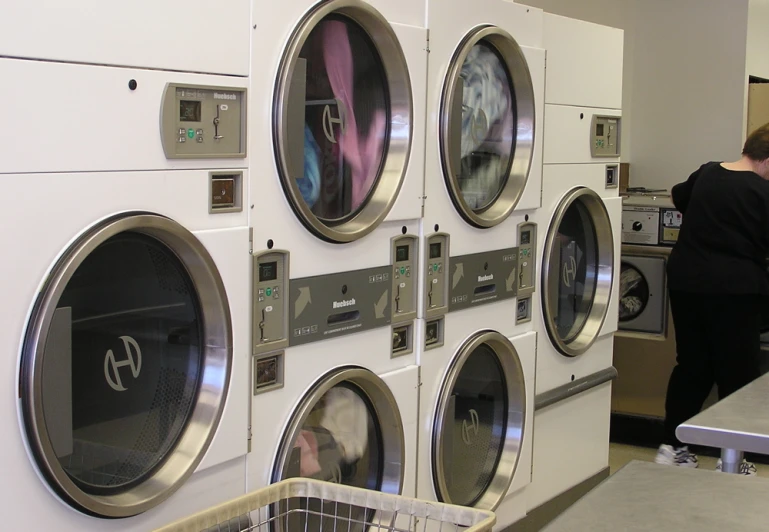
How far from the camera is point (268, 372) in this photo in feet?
8.46

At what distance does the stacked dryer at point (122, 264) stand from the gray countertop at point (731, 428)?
42.8 inches

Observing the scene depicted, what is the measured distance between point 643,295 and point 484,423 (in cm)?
194

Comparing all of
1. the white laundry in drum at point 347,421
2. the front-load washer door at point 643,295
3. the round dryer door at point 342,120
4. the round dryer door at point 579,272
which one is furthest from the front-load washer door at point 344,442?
the front-load washer door at point 643,295

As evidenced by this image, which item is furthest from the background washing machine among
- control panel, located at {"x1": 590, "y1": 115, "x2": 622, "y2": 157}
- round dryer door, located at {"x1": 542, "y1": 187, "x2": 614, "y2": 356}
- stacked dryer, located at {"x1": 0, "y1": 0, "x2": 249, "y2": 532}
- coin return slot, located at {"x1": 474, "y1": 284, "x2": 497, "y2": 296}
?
control panel, located at {"x1": 590, "y1": 115, "x2": 622, "y2": 157}

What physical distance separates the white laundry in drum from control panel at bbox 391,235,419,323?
0.29 m

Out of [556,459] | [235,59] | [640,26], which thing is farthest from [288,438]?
[640,26]

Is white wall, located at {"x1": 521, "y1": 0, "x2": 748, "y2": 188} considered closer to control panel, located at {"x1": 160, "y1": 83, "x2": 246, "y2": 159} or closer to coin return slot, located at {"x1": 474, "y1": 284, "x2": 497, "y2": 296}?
coin return slot, located at {"x1": 474, "y1": 284, "x2": 497, "y2": 296}

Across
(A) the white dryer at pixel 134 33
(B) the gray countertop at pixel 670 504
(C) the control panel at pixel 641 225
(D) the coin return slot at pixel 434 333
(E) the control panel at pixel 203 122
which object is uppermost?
(A) the white dryer at pixel 134 33

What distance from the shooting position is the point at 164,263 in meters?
2.32

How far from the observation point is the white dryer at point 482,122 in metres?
3.17

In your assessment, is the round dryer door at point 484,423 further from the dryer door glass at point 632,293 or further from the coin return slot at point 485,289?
the dryer door glass at point 632,293

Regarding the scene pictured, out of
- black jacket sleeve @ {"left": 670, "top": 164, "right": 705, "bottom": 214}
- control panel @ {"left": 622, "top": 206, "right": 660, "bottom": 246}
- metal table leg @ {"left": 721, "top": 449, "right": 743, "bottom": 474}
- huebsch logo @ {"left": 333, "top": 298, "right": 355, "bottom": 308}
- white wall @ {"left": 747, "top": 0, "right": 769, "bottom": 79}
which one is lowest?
metal table leg @ {"left": 721, "top": 449, "right": 743, "bottom": 474}

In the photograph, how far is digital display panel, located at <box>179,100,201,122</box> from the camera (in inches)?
88.7

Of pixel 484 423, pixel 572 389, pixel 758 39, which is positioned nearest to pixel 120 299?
pixel 484 423
